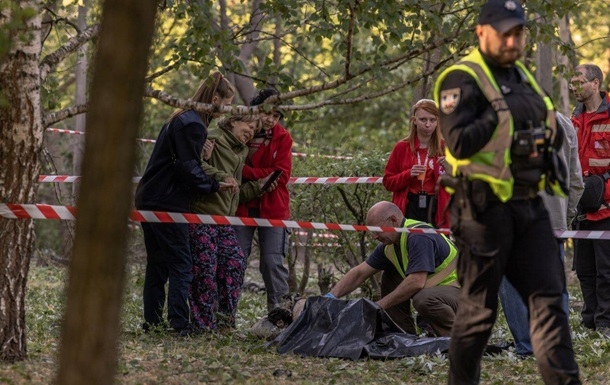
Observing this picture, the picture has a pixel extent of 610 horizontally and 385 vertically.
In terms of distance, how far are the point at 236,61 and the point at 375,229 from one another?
1.61 metres

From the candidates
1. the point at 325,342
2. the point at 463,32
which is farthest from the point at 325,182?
the point at 463,32

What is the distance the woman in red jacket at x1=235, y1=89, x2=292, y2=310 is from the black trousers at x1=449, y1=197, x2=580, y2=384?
4.02 meters

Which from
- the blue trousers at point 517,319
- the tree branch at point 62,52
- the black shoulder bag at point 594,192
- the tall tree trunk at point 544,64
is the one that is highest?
the tall tree trunk at point 544,64

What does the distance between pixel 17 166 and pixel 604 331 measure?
4.90 m

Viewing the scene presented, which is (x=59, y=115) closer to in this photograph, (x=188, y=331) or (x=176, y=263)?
(x=176, y=263)

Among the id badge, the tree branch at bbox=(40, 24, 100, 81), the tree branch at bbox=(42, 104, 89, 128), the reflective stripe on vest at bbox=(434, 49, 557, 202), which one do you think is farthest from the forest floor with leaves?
the reflective stripe on vest at bbox=(434, 49, 557, 202)

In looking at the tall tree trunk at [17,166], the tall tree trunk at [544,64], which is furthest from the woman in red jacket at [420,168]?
the tall tree trunk at [544,64]

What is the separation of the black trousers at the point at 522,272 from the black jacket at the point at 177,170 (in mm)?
3311

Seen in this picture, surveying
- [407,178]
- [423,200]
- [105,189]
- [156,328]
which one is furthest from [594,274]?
[105,189]

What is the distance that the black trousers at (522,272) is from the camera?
5164 mm

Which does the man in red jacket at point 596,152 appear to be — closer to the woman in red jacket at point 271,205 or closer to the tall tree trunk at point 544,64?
the woman in red jacket at point 271,205

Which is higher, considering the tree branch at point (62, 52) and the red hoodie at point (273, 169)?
the tree branch at point (62, 52)

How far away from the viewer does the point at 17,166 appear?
6344 mm

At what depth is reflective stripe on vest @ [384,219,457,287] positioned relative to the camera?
26.4ft
